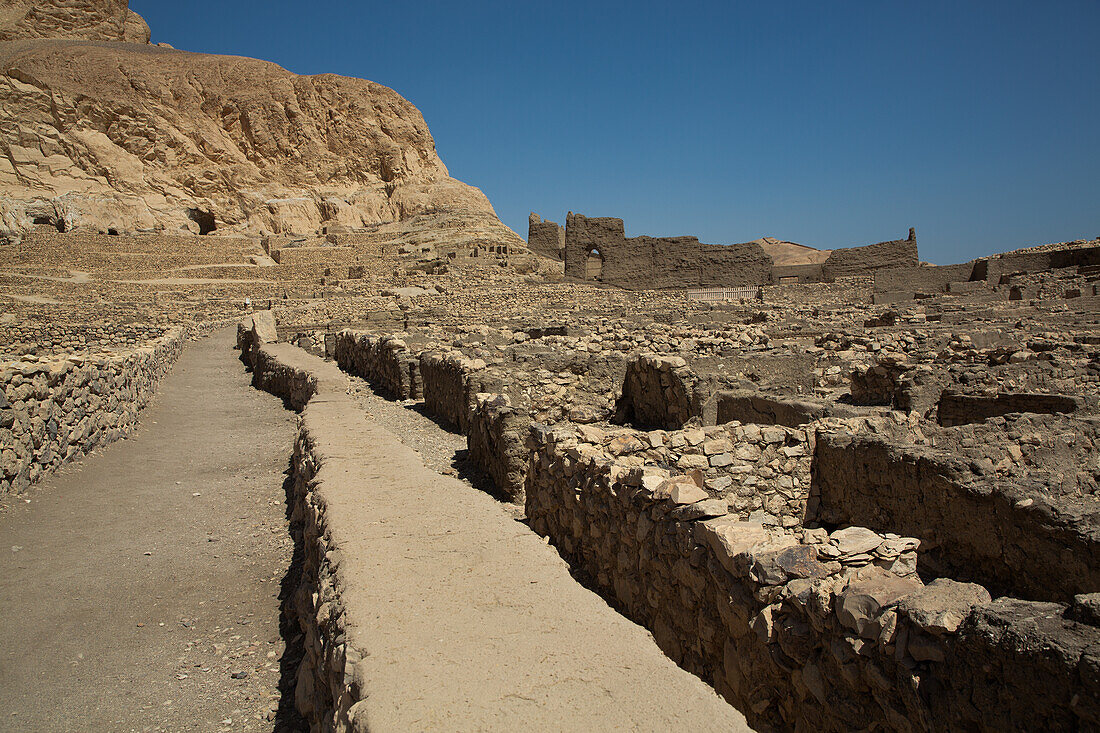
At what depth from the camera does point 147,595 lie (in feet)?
15.0

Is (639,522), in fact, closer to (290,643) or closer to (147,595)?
(290,643)

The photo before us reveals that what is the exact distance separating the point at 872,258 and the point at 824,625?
102ft

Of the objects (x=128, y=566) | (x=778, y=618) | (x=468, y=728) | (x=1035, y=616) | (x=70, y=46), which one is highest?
(x=70, y=46)

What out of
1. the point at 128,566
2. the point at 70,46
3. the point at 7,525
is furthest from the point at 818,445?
the point at 70,46

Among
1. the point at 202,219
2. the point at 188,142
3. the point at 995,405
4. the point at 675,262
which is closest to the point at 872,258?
the point at 675,262

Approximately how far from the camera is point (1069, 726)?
1.53 m

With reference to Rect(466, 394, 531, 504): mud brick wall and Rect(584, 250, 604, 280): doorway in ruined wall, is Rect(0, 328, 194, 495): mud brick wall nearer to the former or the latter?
Rect(466, 394, 531, 504): mud brick wall

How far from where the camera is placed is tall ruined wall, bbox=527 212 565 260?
160 feet

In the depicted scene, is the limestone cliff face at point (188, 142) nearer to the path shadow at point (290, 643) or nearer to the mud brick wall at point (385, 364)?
the mud brick wall at point (385, 364)

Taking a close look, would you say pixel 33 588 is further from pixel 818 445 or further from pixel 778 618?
pixel 818 445

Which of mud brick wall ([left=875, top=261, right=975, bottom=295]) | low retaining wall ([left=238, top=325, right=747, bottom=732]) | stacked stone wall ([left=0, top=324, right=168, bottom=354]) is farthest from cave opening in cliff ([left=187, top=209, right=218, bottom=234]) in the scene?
low retaining wall ([left=238, top=325, right=747, bottom=732])

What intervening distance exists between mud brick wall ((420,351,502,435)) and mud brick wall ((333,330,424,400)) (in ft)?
1.88

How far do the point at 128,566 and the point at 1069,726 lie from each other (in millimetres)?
5754

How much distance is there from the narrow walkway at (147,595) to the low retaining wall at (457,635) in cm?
47
